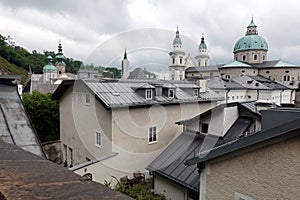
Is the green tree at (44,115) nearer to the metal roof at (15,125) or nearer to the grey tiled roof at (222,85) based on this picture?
the metal roof at (15,125)

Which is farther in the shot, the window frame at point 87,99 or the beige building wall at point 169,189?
the window frame at point 87,99

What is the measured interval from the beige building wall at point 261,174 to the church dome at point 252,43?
6524cm

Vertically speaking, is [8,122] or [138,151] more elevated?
[8,122]

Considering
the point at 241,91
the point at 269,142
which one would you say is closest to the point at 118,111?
the point at 269,142

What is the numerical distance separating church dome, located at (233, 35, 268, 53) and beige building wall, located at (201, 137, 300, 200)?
214 feet

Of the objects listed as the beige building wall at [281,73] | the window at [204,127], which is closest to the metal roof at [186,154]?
the window at [204,127]

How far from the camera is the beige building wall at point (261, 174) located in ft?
11.7

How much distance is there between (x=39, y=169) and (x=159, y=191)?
754cm

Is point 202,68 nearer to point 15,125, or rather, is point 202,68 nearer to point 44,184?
point 15,125

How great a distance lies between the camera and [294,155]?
11.6 ft

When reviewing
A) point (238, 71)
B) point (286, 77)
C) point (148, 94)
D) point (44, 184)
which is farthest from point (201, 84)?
point (286, 77)

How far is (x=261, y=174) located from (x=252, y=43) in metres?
66.4

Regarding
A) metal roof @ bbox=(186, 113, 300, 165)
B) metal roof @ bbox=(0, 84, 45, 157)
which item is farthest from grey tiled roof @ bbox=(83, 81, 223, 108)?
metal roof @ bbox=(186, 113, 300, 165)

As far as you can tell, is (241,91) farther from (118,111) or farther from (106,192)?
(106,192)
